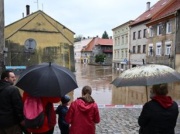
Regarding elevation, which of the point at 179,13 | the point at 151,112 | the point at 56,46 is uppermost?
the point at 179,13

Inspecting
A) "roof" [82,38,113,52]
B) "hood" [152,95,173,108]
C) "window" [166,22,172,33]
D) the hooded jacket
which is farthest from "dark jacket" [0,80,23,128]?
"roof" [82,38,113,52]

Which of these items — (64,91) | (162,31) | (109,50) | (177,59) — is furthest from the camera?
(109,50)

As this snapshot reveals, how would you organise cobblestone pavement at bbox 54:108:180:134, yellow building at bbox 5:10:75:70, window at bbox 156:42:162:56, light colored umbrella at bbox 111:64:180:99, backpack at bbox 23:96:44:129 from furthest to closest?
1. yellow building at bbox 5:10:75:70
2. window at bbox 156:42:162:56
3. cobblestone pavement at bbox 54:108:180:134
4. light colored umbrella at bbox 111:64:180:99
5. backpack at bbox 23:96:44:129

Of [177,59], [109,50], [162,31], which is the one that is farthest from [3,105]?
[109,50]

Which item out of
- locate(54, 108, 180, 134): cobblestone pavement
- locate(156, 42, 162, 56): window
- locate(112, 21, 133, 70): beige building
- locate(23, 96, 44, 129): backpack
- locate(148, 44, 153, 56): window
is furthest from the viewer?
locate(112, 21, 133, 70): beige building

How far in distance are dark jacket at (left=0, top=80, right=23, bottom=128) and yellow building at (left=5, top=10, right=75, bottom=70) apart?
30552mm

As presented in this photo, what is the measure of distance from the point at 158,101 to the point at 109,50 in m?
83.1

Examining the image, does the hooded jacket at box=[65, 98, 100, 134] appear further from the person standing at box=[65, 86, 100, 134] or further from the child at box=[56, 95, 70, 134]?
the child at box=[56, 95, 70, 134]

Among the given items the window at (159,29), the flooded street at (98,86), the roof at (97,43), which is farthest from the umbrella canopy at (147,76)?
the roof at (97,43)

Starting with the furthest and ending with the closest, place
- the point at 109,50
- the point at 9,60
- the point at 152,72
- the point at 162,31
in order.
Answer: the point at 109,50 → the point at 9,60 → the point at 162,31 → the point at 152,72

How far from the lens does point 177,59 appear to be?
91.4 ft

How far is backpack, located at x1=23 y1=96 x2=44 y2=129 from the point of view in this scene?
148 inches

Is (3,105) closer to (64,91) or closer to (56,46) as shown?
(64,91)

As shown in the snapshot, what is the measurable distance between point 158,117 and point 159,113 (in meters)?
0.06
